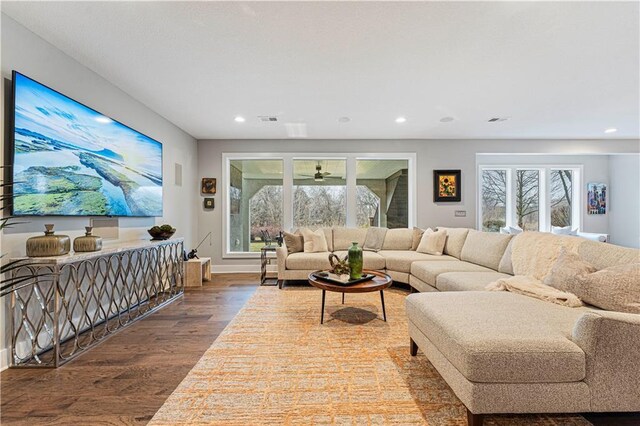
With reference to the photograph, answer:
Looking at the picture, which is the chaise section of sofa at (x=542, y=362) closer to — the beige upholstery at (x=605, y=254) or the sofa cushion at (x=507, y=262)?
the beige upholstery at (x=605, y=254)

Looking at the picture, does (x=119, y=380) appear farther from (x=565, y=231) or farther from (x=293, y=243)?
(x=565, y=231)

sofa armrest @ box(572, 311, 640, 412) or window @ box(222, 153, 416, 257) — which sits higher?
window @ box(222, 153, 416, 257)

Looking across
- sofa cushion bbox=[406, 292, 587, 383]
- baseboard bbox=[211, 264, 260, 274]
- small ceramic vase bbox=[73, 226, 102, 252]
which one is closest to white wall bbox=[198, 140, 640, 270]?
baseboard bbox=[211, 264, 260, 274]

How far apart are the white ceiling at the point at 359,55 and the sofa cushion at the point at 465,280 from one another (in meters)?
2.02

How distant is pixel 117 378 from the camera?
189cm

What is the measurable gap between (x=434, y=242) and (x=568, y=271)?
239 centimetres

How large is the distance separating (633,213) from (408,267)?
18.2 feet

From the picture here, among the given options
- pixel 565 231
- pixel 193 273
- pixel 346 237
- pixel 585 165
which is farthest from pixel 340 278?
pixel 585 165

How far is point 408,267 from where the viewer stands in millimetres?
3969

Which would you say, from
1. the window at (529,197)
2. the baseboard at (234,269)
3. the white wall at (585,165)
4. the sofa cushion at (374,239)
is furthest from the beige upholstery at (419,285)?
the white wall at (585,165)

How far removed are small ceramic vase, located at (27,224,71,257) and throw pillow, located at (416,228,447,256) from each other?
432cm

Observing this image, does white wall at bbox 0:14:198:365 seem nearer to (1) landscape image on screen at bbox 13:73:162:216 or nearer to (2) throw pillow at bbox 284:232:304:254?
(1) landscape image on screen at bbox 13:73:162:216

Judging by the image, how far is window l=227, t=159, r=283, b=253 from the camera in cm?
546

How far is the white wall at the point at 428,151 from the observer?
529 centimetres
